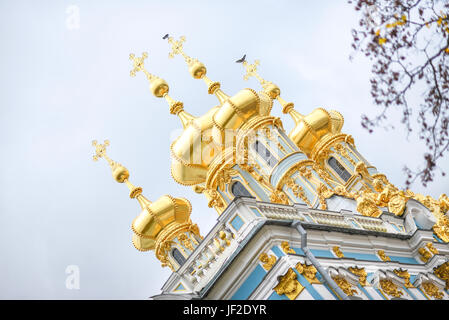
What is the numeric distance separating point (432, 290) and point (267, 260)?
4.92 metres

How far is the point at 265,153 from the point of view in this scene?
21.4 meters

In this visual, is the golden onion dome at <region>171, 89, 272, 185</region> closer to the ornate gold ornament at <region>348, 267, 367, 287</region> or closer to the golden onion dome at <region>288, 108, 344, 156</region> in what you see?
the golden onion dome at <region>288, 108, 344, 156</region>

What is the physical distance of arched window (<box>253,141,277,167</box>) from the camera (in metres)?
21.2

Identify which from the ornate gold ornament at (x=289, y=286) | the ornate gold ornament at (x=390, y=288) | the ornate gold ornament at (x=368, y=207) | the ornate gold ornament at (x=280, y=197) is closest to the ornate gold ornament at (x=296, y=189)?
the ornate gold ornament at (x=280, y=197)

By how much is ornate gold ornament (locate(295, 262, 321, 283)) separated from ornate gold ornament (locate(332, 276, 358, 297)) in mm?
773

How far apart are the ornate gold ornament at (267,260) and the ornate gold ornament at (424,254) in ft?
17.4

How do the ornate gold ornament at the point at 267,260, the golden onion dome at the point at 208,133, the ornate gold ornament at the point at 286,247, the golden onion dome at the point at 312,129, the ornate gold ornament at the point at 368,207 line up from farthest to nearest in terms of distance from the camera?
1. the golden onion dome at the point at 312,129
2. the golden onion dome at the point at 208,133
3. the ornate gold ornament at the point at 368,207
4. the ornate gold ornament at the point at 286,247
5. the ornate gold ornament at the point at 267,260

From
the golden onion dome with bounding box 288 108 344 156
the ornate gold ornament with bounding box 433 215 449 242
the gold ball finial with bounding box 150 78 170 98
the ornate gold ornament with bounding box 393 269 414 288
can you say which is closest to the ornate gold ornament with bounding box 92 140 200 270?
the gold ball finial with bounding box 150 78 170 98

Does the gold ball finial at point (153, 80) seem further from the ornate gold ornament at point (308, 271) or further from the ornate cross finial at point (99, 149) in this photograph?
the ornate gold ornament at point (308, 271)

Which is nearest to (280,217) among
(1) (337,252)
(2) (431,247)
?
(1) (337,252)

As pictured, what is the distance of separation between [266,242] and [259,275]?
653 millimetres

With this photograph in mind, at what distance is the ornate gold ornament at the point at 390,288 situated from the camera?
13.4 m

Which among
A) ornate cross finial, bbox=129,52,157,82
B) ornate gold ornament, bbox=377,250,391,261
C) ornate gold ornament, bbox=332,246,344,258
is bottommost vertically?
ornate gold ornament, bbox=377,250,391,261
